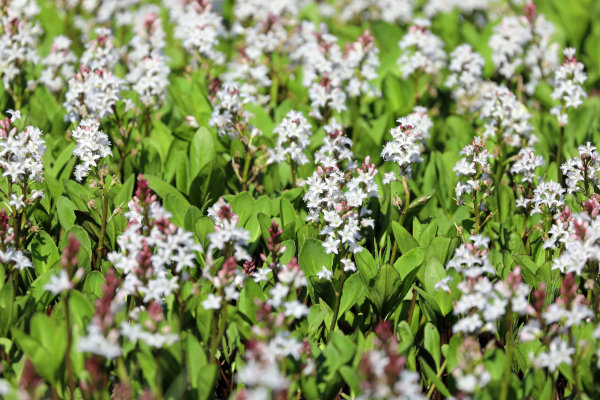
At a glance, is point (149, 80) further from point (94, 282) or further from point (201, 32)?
point (94, 282)

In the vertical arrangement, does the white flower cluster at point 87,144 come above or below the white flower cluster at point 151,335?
above

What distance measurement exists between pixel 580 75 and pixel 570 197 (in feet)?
4.41

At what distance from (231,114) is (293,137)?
63 centimetres

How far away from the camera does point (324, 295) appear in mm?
4516

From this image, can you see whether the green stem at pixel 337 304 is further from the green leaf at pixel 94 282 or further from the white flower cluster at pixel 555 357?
the green leaf at pixel 94 282

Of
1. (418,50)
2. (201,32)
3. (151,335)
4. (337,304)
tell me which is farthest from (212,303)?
(418,50)

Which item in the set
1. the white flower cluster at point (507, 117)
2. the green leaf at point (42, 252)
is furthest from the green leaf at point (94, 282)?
the white flower cluster at point (507, 117)

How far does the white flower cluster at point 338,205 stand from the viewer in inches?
167

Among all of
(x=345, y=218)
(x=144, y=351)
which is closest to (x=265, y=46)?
(x=345, y=218)

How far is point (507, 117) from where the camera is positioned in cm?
586

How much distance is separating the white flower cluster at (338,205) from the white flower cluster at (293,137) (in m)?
0.68

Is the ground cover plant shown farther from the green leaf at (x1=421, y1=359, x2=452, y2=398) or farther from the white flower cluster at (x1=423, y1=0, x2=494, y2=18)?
the white flower cluster at (x1=423, y1=0, x2=494, y2=18)

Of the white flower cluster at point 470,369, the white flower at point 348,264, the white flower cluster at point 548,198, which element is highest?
the white flower cluster at point 470,369

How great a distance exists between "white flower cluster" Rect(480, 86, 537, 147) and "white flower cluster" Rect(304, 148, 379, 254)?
68.5 inches
